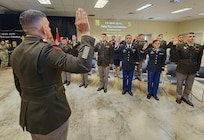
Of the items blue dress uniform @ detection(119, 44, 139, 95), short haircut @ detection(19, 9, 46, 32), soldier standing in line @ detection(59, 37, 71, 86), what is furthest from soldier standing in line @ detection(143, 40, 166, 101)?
short haircut @ detection(19, 9, 46, 32)

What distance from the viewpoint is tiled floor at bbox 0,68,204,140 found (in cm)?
233

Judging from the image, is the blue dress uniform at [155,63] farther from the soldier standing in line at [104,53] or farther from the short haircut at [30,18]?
the short haircut at [30,18]

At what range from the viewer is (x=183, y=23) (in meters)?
11.2

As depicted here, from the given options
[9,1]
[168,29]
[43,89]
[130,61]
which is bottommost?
[130,61]

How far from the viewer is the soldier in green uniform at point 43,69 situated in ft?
2.85

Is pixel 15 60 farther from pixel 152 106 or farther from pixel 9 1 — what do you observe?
pixel 9 1

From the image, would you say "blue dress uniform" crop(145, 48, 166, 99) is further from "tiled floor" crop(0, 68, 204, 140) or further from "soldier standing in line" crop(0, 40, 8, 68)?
"soldier standing in line" crop(0, 40, 8, 68)

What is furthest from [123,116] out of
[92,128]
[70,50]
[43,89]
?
[70,50]

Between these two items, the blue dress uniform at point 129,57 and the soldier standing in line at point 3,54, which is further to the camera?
the soldier standing in line at point 3,54

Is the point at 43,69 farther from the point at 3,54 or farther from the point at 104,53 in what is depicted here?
the point at 3,54

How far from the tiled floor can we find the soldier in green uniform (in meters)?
1.36

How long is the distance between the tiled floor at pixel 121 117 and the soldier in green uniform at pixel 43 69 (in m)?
1.36

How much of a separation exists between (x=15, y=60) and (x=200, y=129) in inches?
112

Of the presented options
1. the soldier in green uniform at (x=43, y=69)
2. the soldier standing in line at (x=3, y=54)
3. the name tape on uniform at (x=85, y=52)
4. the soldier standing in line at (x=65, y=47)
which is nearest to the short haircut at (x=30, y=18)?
the soldier in green uniform at (x=43, y=69)
